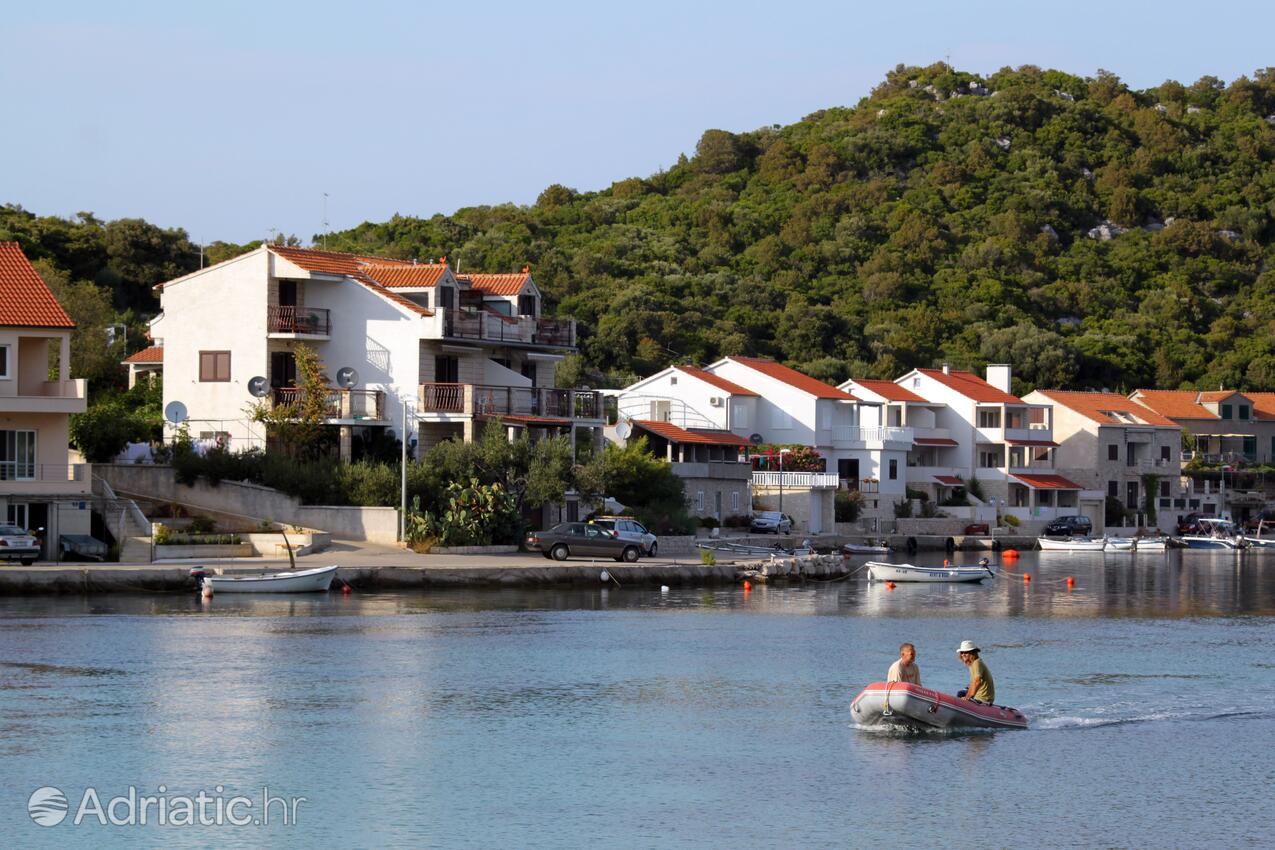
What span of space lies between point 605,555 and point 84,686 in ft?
93.7

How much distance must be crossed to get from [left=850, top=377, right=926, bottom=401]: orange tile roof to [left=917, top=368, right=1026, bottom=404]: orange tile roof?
285cm

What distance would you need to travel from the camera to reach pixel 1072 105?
194 meters

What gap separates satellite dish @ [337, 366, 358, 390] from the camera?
65.6 meters

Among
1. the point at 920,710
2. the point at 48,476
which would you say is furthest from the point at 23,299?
the point at 920,710

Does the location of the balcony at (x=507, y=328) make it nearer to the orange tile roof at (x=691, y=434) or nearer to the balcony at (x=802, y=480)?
the orange tile roof at (x=691, y=434)

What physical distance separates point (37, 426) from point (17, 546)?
5.26m

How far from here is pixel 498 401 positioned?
65.8 meters

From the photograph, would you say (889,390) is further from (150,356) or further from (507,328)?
(150,356)

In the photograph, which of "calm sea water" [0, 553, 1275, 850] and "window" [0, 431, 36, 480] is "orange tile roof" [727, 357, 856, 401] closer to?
"calm sea water" [0, 553, 1275, 850]

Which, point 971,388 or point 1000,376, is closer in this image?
point 971,388

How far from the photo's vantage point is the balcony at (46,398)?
52344 millimetres

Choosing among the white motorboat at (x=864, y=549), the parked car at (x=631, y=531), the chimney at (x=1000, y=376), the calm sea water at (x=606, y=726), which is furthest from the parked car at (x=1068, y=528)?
the calm sea water at (x=606, y=726)

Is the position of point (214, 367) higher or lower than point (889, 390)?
lower

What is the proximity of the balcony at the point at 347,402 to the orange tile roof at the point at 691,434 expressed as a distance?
709 inches
